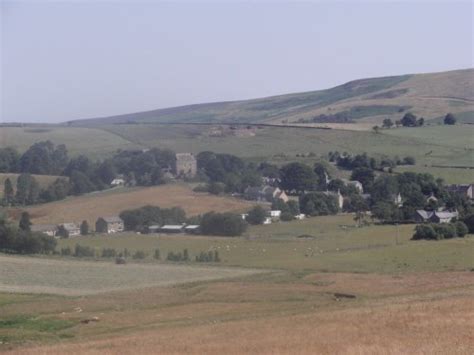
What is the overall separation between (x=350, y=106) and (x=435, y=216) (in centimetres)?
7432

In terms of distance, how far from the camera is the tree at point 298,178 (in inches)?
2808

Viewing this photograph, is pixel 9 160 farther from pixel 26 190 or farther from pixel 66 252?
pixel 66 252

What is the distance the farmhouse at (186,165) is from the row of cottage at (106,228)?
1802cm

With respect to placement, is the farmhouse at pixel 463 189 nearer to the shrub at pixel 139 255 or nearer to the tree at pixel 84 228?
the tree at pixel 84 228

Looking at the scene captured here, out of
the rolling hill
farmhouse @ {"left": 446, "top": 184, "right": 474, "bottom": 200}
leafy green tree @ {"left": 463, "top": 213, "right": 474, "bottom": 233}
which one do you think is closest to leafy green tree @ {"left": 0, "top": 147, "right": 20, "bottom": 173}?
the rolling hill

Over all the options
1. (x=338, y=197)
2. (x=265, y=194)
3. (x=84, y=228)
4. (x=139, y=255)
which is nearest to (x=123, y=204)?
(x=84, y=228)

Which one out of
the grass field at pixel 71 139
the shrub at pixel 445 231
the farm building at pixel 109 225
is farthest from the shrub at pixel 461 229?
the grass field at pixel 71 139

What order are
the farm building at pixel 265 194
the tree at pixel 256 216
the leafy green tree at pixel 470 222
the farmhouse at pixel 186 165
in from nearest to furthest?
the leafy green tree at pixel 470 222, the tree at pixel 256 216, the farm building at pixel 265 194, the farmhouse at pixel 186 165

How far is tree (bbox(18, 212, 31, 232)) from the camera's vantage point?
2089 inches

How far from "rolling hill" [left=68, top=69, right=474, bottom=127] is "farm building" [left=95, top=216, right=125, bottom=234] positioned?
159ft

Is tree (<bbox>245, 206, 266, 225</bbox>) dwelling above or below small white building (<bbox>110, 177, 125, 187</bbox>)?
below

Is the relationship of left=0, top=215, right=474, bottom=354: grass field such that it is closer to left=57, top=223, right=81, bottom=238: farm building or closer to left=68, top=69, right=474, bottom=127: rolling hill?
left=57, top=223, right=81, bottom=238: farm building

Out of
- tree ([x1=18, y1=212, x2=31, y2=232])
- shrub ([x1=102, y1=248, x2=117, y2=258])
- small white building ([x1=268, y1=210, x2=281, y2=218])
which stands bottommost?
small white building ([x1=268, y1=210, x2=281, y2=218])

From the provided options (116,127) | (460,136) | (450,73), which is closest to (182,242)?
(460,136)
